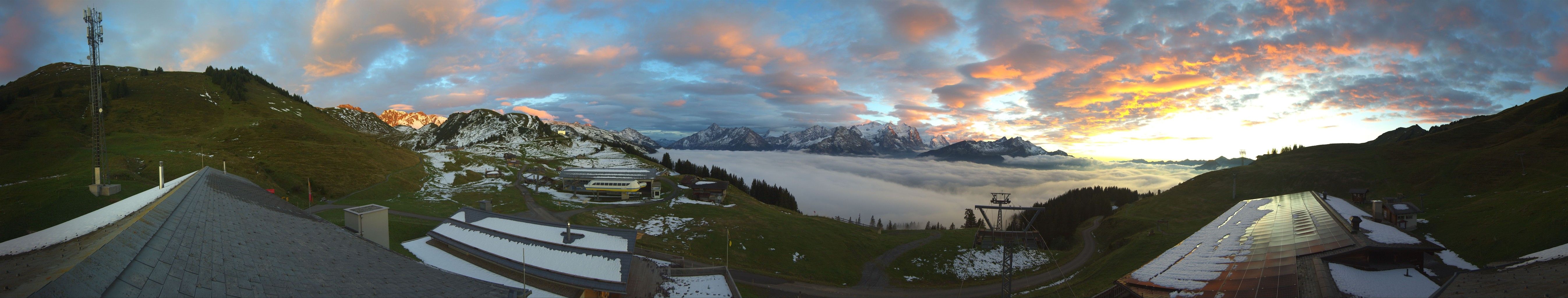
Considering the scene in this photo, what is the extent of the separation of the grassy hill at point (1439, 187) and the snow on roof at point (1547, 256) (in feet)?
29.3

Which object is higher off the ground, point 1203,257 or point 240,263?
point 240,263

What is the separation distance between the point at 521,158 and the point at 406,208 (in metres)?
84.9

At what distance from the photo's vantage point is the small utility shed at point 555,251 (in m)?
27.5

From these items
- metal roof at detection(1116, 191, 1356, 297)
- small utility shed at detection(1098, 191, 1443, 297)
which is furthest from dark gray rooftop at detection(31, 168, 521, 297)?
small utility shed at detection(1098, 191, 1443, 297)

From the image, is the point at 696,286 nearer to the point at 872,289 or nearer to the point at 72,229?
the point at 72,229

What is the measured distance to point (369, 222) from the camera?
32.1m

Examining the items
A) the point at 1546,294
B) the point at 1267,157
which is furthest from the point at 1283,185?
the point at 1546,294

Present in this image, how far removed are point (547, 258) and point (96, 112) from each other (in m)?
57.3

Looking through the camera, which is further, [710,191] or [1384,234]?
[710,191]

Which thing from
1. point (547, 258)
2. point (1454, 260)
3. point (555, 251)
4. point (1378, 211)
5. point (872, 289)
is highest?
point (1378, 211)

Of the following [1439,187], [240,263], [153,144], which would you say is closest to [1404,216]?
[1439,187]

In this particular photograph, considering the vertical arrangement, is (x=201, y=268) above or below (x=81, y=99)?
below

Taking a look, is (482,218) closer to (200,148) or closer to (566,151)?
(200,148)

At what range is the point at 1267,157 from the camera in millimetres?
123312
